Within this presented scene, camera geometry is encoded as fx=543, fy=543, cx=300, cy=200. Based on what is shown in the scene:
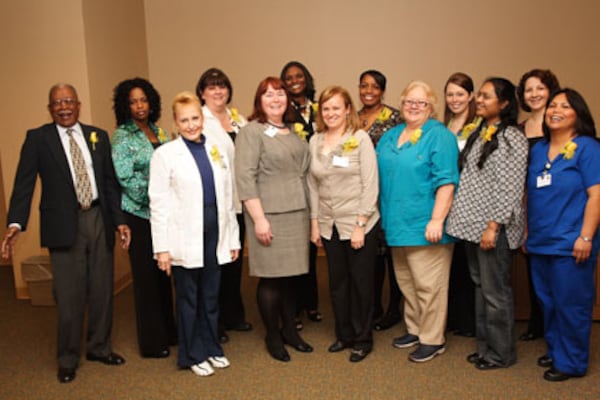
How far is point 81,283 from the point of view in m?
3.22

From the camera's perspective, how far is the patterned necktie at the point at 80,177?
3.12 m

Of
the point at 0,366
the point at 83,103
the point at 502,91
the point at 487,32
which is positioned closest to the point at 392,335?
the point at 502,91

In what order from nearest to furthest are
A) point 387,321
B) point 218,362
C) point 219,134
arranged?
point 218,362
point 219,134
point 387,321

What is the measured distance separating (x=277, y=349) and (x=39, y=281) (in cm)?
243

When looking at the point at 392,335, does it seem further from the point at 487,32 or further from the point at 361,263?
the point at 487,32

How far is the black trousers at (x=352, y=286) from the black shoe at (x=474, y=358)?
0.59m

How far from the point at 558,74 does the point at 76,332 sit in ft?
16.7

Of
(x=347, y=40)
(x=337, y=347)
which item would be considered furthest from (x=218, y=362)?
(x=347, y=40)

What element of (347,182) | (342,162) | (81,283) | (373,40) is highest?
(373,40)

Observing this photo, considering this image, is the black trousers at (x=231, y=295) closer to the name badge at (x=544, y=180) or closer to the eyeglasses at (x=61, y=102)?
the eyeglasses at (x=61, y=102)

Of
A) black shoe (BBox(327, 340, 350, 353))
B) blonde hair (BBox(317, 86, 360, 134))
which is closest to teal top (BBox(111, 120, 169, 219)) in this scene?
blonde hair (BBox(317, 86, 360, 134))

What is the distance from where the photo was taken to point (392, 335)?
12.2ft

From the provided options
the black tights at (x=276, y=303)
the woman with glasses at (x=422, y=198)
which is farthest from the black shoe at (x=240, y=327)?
the woman with glasses at (x=422, y=198)

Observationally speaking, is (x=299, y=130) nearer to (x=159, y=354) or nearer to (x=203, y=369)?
(x=203, y=369)
